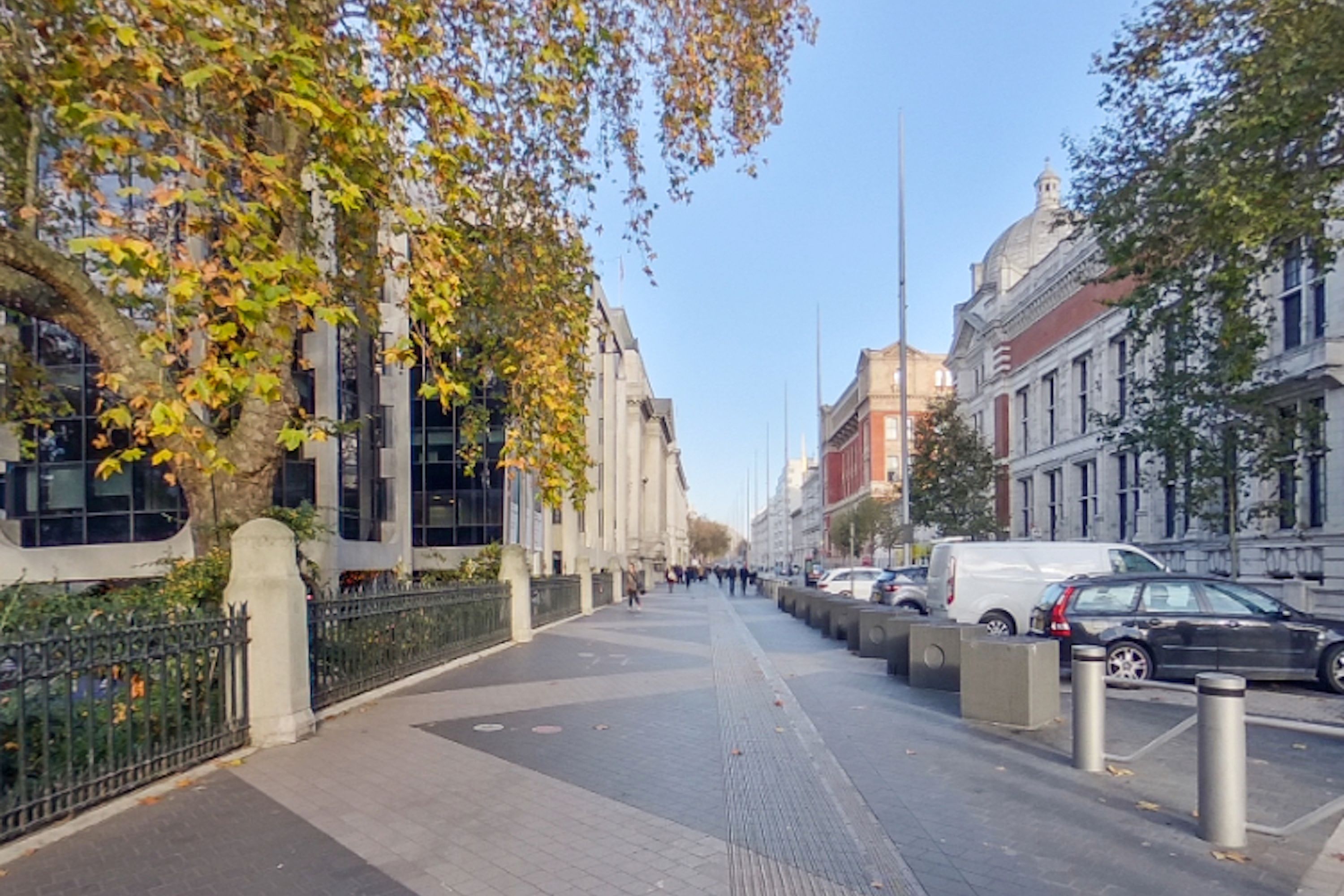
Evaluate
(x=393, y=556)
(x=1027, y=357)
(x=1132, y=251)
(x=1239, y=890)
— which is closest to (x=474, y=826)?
(x=1239, y=890)

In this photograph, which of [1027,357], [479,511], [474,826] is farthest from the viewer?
[1027,357]

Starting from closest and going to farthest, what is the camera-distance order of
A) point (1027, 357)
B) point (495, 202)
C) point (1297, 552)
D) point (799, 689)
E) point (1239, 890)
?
point (1239, 890) < point (799, 689) < point (495, 202) < point (1297, 552) < point (1027, 357)

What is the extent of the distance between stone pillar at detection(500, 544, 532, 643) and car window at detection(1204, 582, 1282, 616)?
11.3 m

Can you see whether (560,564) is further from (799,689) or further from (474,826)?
(474,826)

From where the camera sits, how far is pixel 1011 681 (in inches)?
347

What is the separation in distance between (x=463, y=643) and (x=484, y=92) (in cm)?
898

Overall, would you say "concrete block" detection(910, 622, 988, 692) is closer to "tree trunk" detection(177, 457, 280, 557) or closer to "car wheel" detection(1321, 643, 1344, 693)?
"car wheel" detection(1321, 643, 1344, 693)

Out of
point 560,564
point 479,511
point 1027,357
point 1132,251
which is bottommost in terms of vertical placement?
point 560,564

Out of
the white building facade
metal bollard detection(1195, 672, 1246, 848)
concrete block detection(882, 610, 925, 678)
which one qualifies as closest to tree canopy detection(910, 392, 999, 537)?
the white building facade

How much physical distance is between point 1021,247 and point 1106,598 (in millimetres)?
53816

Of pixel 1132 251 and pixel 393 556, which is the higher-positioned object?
pixel 1132 251

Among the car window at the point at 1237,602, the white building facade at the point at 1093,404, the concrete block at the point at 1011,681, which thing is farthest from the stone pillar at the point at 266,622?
the white building facade at the point at 1093,404

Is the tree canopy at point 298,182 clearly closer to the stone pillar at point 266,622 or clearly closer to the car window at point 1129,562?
the stone pillar at point 266,622

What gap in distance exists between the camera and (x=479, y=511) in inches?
1602
